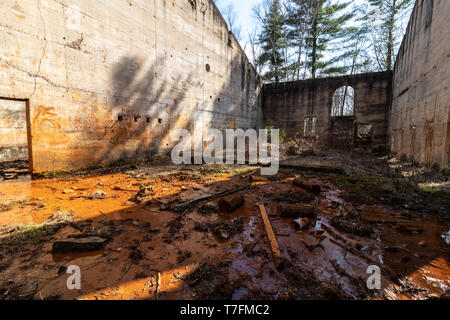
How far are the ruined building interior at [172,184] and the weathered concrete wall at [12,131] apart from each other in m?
0.05

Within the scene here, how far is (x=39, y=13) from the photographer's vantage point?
5.31 meters

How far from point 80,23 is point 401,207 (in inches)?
390

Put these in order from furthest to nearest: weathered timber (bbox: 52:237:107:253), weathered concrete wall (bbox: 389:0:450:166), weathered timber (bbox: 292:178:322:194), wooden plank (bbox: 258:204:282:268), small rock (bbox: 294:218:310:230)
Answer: weathered concrete wall (bbox: 389:0:450:166), weathered timber (bbox: 292:178:322:194), small rock (bbox: 294:218:310:230), weathered timber (bbox: 52:237:107:253), wooden plank (bbox: 258:204:282:268)

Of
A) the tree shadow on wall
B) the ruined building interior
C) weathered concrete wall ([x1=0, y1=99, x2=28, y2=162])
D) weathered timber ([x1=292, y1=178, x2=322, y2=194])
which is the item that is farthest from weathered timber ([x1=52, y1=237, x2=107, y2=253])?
weathered concrete wall ([x1=0, y1=99, x2=28, y2=162])

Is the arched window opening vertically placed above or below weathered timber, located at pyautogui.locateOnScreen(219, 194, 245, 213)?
above

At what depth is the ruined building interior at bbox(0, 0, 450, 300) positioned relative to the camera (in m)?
2.08

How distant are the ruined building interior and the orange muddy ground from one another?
20 millimetres

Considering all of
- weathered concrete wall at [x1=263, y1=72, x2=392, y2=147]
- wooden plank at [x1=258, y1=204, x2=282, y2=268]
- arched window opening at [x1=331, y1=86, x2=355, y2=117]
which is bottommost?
wooden plank at [x1=258, y1=204, x2=282, y2=268]

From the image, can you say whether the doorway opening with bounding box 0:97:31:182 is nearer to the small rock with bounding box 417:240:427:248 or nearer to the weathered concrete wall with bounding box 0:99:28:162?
the weathered concrete wall with bounding box 0:99:28:162

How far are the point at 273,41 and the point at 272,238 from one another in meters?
22.3

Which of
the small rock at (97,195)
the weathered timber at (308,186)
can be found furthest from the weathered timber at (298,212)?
the small rock at (97,195)

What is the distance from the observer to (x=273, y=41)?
66.3 ft

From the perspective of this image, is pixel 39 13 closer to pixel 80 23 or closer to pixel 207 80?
pixel 80 23
